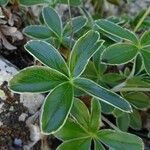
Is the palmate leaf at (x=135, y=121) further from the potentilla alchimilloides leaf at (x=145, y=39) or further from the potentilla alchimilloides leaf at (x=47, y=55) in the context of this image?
the potentilla alchimilloides leaf at (x=47, y=55)

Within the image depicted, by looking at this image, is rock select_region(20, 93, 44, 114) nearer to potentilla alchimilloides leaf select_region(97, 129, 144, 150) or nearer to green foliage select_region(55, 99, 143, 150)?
green foliage select_region(55, 99, 143, 150)

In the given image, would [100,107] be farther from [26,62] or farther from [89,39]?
[26,62]

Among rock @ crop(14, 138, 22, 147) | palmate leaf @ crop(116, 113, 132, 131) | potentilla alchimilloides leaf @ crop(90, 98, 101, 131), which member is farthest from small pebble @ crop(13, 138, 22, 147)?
palmate leaf @ crop(116, 113, 132, 131)

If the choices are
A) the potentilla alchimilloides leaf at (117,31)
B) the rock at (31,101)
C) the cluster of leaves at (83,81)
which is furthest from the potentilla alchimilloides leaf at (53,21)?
the rock at (31,101)

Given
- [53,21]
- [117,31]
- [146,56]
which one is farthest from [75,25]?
[146,56]

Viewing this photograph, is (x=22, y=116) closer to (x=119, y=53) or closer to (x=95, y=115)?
(x=95, y=115)

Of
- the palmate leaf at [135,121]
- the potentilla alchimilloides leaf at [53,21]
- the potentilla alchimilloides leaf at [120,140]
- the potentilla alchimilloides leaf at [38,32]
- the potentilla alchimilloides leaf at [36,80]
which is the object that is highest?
the potentilla alchimilloides leaf at [36,80]

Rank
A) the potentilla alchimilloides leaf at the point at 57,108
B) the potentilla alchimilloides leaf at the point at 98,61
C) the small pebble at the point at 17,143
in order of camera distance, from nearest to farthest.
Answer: the potentilla alchimilloides leaf at the point at 57,108, the small pebble at the point at 17,143, the potentilla alchimilloides leaf at the point at 98,61
